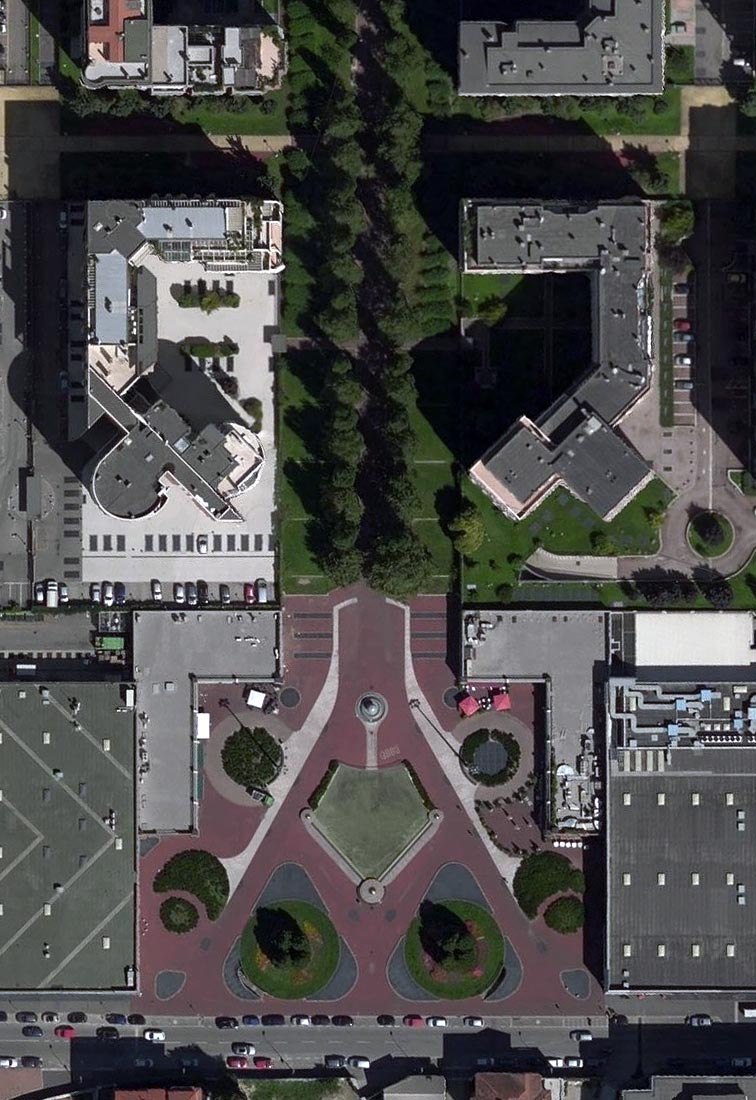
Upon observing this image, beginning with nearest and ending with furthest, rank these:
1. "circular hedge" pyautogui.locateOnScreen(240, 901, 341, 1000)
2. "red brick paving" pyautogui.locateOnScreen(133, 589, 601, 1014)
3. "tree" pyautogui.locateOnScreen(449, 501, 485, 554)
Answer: "tree" pyautogui.locateOnScreen(449, 501, 485, 554), "circular hedge" pyautogui.locateOnScreen(240, 901, 341, 1000), "red brick paving" pyautogui.locateOnScreen(133, 589, 601, 1014)

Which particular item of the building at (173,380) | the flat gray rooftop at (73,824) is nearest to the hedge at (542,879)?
the flat gray rooftop at (73,824)

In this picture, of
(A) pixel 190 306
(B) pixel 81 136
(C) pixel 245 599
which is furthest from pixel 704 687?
(B) pixel 81 136

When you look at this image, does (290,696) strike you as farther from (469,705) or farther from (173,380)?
(173,380)

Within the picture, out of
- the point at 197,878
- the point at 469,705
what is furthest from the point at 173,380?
the point at 197,878

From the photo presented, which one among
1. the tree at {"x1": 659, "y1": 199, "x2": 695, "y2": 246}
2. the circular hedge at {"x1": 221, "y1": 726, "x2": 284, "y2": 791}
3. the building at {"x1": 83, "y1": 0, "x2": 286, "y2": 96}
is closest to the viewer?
the building at {"x1": 83, "y1": 0, "x2": 286, "y2": 96}

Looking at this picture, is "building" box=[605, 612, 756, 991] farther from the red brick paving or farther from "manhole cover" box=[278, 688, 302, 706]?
"manhole cover" box=[278, 688, 302, 706]

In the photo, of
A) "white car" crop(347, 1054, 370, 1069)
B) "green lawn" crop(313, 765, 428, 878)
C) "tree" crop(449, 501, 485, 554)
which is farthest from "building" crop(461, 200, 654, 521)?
"white car" crop(347, 1054, 370, 1069)

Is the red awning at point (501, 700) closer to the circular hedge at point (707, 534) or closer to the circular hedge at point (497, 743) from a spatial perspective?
the circular hedge at point (497, 743)
